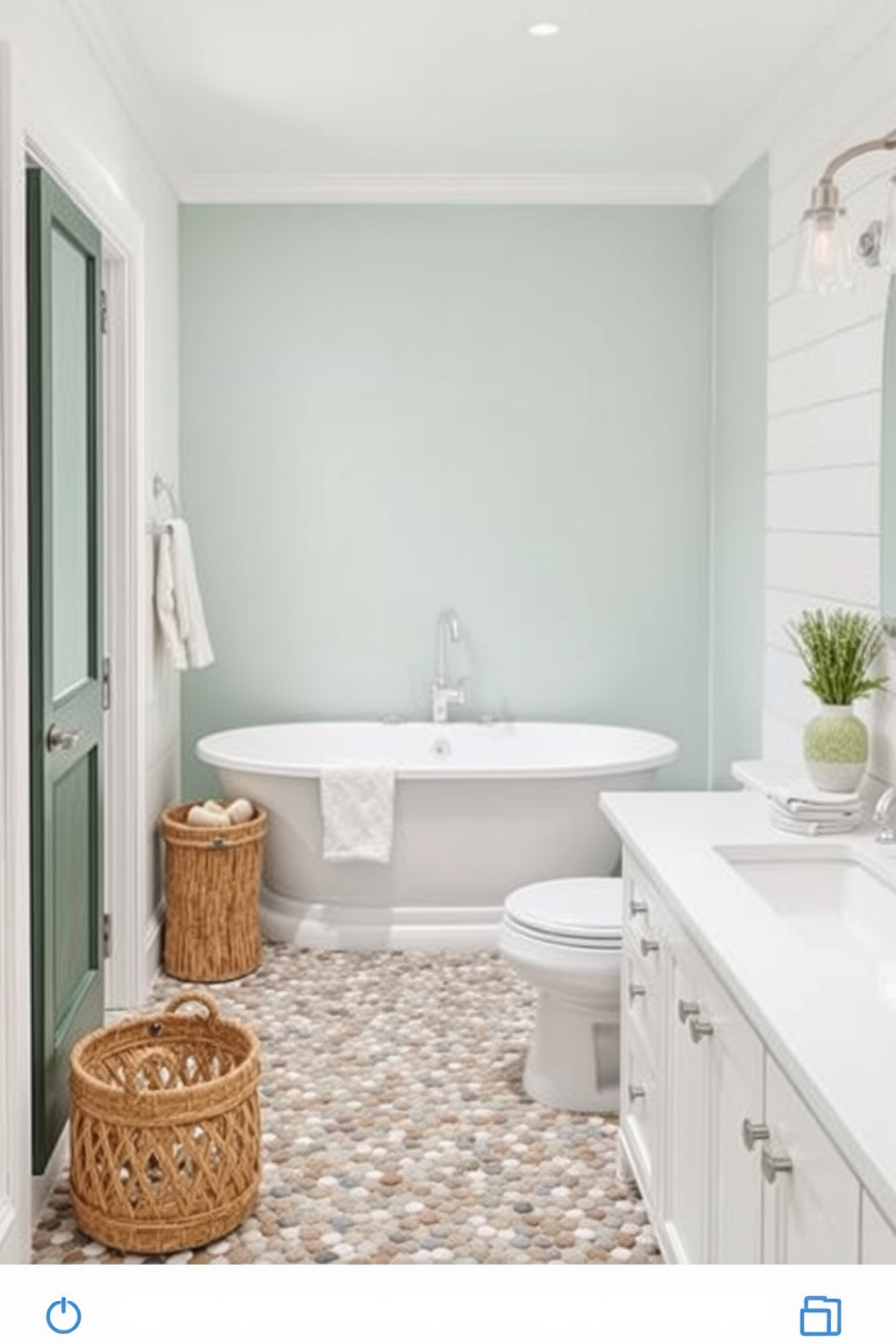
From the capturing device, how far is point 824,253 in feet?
8.45

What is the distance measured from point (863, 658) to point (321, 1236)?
5.40 feet

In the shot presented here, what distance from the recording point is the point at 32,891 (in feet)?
9.89


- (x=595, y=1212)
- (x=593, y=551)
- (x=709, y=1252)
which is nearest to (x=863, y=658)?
(x=595, y=1212)

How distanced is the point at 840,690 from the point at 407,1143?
4.46 ft

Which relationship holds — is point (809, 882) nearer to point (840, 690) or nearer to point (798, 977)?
point (840, 690)

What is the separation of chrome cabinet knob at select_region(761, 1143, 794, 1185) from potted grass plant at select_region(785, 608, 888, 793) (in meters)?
1.44

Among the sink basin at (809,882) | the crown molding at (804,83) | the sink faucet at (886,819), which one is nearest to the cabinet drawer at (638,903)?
the sink basin at (809,882)

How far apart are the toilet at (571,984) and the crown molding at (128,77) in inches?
88.3

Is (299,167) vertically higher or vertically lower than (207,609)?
higher

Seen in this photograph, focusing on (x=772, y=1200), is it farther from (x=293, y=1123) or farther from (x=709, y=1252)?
(x=293, y=1123)

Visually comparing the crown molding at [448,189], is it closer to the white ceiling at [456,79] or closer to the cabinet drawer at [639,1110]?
the white ceiling at [456,79]

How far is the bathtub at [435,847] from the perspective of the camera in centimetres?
481
